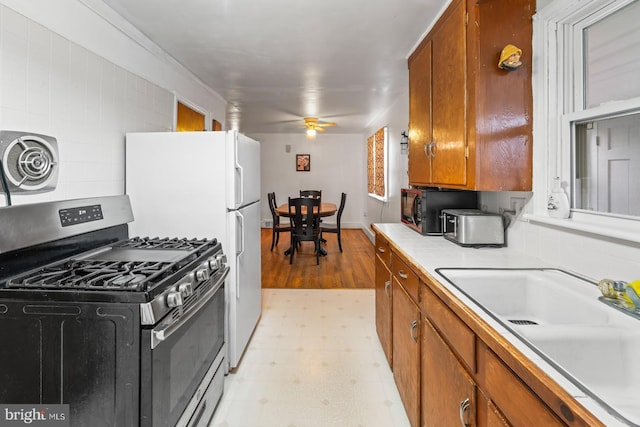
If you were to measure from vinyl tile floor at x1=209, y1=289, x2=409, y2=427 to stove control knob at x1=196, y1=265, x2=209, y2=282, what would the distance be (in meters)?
Result: 0.81

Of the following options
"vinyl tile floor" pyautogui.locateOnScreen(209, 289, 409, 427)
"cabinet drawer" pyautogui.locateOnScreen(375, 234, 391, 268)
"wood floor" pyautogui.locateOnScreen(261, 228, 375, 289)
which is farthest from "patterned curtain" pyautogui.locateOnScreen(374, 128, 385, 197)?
"cabinet drawer" pyautogui.locateOnScreen(375, 234, 391, 268)

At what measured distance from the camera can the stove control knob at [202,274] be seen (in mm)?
1500

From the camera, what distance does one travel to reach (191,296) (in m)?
1.42

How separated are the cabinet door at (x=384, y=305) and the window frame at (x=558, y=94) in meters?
0.90

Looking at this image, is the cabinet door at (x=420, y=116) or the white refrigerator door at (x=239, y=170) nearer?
the white refrigerator door at (x=239, y=170)

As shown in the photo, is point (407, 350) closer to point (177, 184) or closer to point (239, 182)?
point (239, 182)

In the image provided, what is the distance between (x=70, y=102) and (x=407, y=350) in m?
2.14

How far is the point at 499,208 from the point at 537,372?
146cm

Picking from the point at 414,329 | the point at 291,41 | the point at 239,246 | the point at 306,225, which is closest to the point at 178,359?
the point at 239,246

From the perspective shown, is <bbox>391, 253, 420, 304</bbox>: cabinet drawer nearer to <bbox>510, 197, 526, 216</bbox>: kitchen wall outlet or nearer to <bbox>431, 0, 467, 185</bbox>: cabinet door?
<bbox>431, 0, 467, 185</bbox>: cabinet door

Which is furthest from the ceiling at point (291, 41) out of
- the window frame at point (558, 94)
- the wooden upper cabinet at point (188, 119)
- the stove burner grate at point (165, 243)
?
the stove burner grate at point (165, 243)

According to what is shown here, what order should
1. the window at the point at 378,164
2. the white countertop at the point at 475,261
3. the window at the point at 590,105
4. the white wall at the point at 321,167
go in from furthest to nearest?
the white wall at the point at 321,167 → the window at the point at 378,164 → the window at the point at 590,105 → the white countertop at the point at 475,261

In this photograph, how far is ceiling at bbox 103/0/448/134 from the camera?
1973 millimetres

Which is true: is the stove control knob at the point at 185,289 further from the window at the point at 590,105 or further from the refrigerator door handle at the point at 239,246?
the window at the point at 590,105
